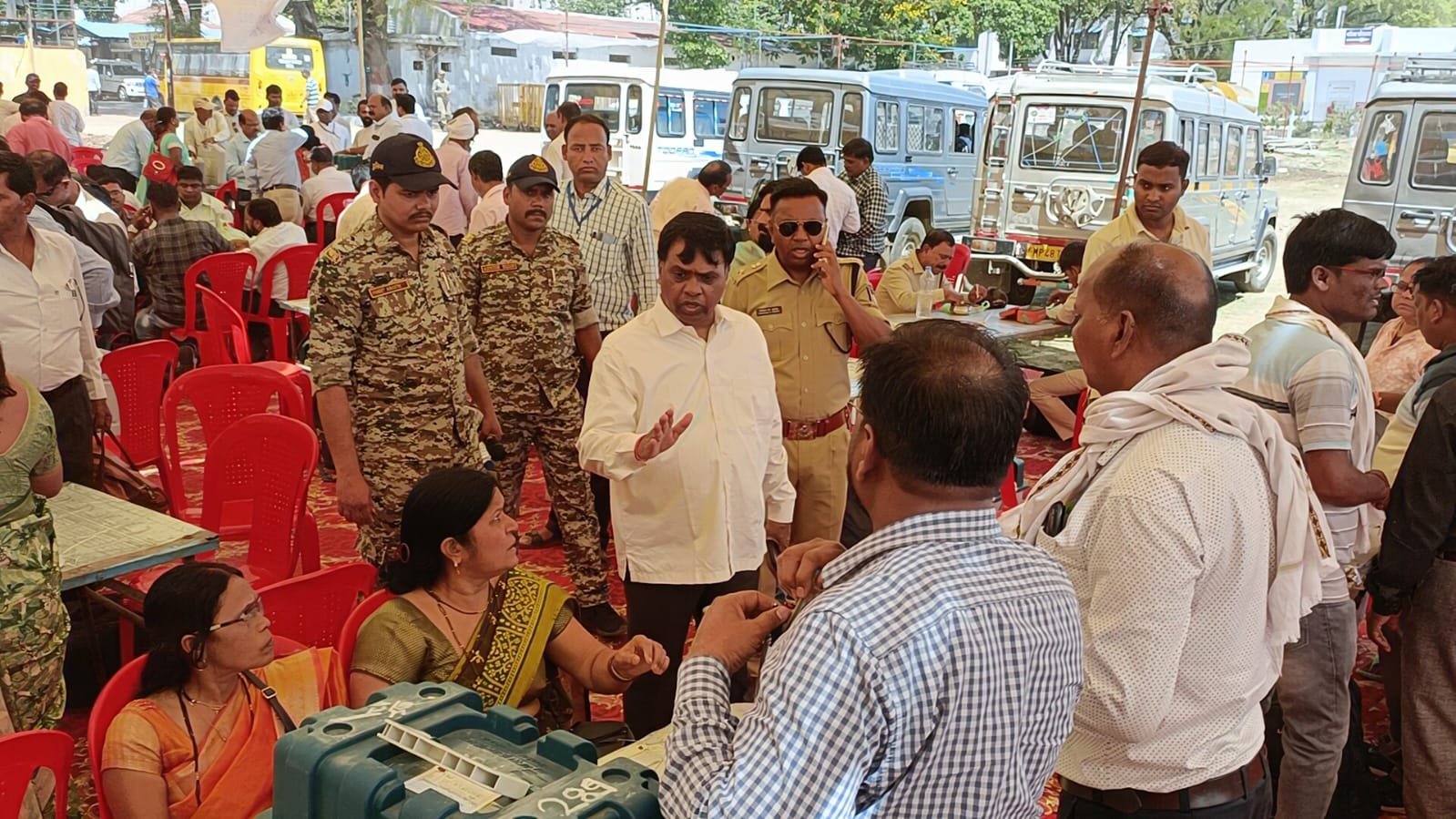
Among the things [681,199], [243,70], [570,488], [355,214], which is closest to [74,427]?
[570,488]

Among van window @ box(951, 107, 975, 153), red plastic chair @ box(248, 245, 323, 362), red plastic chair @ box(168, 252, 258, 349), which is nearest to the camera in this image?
red plastic chair @ box(168, 252, 258, 349)

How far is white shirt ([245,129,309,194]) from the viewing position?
35.7ft

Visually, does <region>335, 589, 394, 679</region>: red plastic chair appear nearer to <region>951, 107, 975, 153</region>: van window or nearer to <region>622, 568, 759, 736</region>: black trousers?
<region>622, 568, 759, 736</region>: black trousers

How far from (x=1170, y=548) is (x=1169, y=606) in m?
0.08

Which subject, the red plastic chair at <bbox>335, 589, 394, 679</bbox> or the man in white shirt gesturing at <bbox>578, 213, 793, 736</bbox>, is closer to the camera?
the red plastic chair at <bbox>335, 589, 394, 679</bbox>

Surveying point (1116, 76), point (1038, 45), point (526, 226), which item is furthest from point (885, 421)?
point (1038, 45)

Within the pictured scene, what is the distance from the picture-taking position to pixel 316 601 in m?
2.65

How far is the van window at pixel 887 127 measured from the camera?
448 inches

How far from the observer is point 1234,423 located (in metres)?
1.75

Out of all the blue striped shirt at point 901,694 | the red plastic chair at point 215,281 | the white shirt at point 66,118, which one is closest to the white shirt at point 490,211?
the red plastic chair at point 215,281

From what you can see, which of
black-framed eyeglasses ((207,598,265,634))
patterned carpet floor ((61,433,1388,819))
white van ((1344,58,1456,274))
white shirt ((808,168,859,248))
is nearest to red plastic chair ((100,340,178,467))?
patterned carpet floor ((61,433,1388,819))

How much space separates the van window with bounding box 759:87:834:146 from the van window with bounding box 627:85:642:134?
2133mm

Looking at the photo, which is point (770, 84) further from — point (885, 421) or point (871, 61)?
point (885, 421)

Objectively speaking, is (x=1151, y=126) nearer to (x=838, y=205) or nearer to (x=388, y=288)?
(x=838, y=205)
